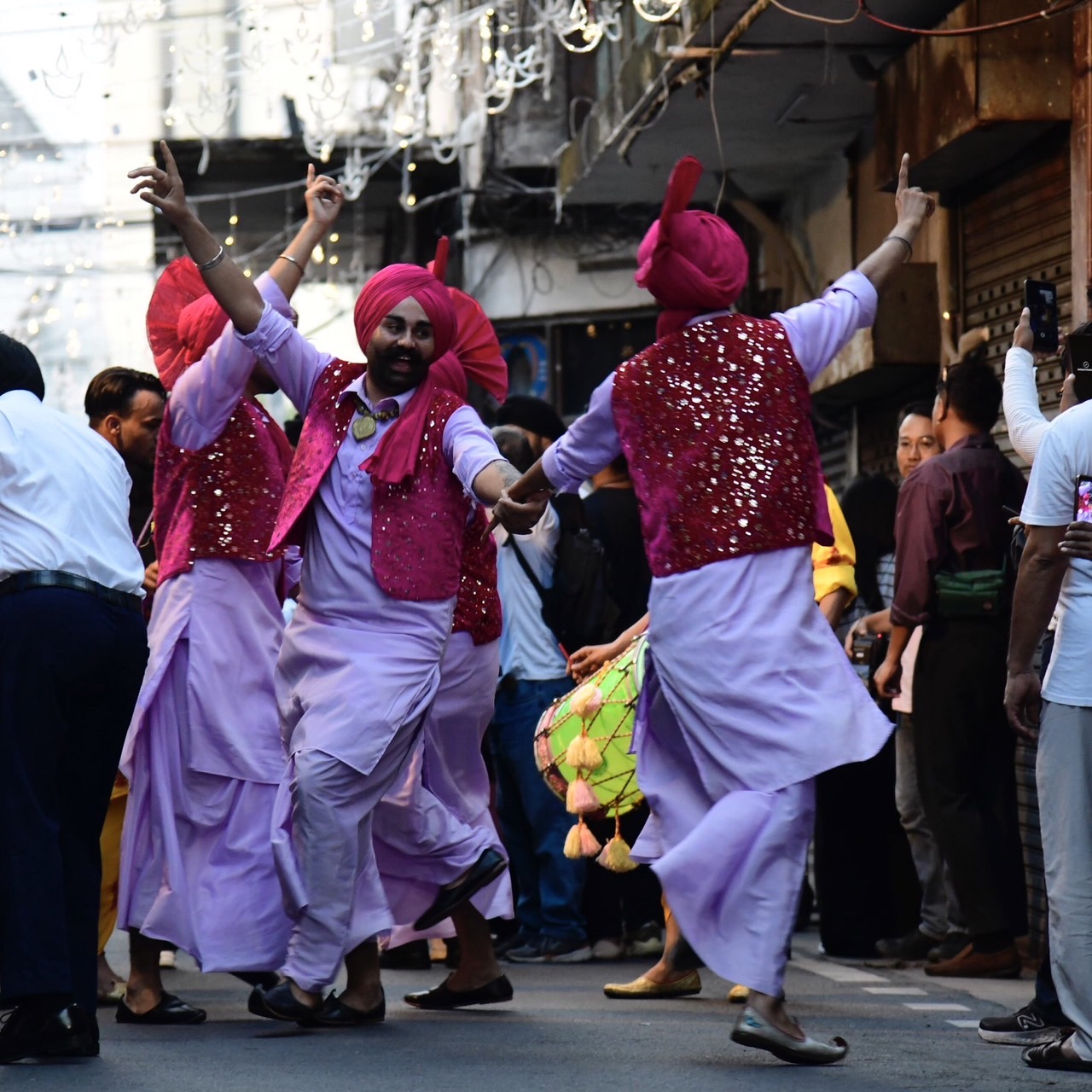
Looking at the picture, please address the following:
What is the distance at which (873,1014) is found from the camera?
275 inches

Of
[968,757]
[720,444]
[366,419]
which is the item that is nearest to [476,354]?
[366,419]

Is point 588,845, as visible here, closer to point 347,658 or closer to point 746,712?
point 347,658

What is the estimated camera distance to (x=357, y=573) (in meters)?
6.21

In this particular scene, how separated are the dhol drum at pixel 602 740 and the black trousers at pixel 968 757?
1161mm

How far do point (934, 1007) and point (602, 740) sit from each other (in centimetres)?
150

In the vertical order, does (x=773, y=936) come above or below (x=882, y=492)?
below

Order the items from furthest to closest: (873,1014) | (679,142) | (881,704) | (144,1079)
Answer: (679,142)
(881,704)
(873,1014)
(144,1079)

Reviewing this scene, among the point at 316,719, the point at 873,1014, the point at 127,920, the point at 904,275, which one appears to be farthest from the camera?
the point at 904,275

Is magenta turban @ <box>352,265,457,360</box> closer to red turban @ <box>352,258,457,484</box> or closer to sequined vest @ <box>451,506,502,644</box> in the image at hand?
red turban @ <box>352,258,457,484</box>

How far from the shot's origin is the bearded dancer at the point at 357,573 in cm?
600

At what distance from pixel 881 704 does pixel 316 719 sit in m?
3.72

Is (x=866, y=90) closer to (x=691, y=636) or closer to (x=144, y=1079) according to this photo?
(x=691, y=636)

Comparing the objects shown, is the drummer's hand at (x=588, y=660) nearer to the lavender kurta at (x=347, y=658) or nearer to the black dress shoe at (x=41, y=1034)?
the lavender kurta at (x=347, y=658)

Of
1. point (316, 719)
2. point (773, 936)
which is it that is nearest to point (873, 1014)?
point (773, 936)
